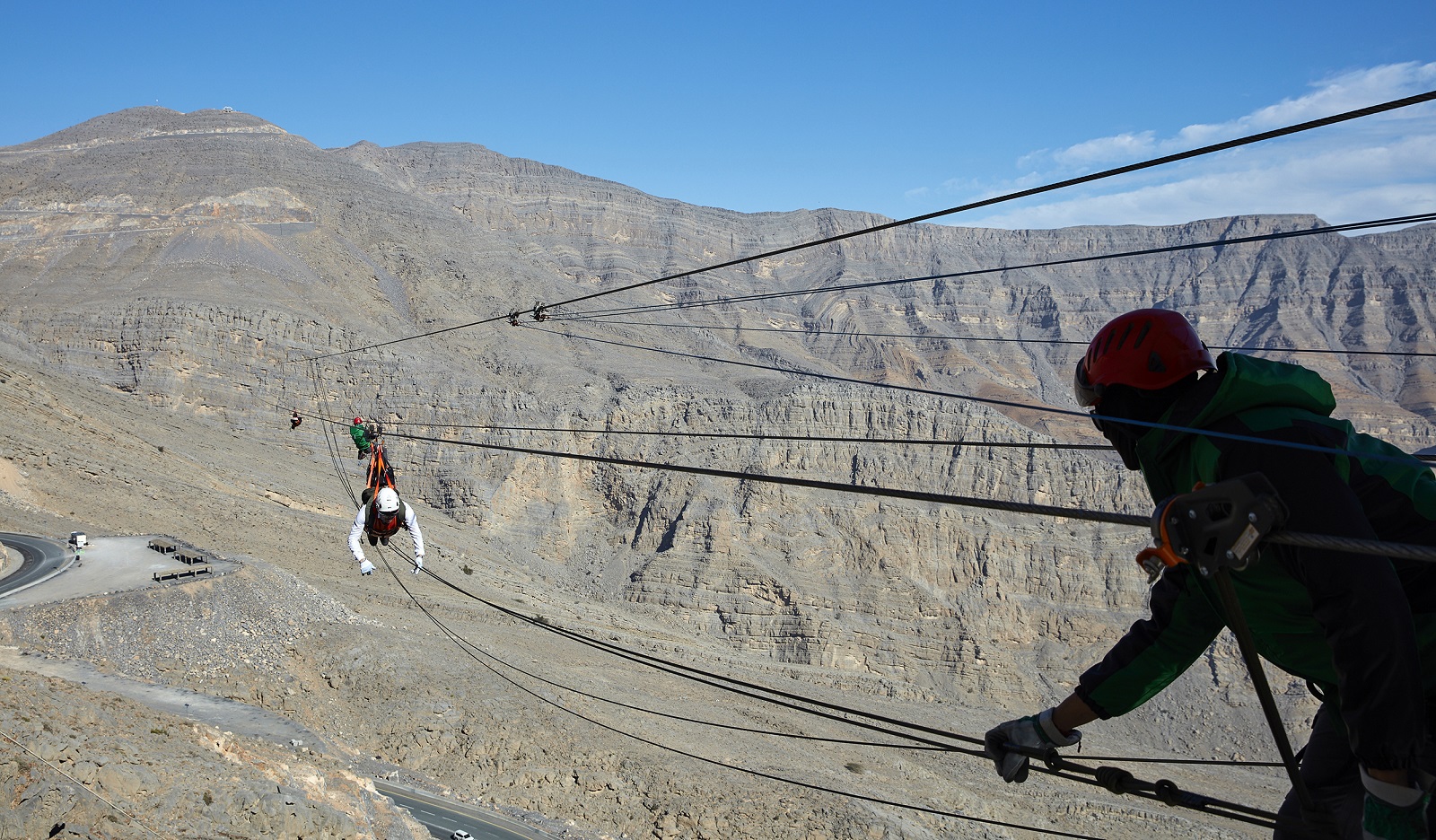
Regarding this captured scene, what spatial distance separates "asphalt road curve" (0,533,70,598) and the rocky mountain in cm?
293

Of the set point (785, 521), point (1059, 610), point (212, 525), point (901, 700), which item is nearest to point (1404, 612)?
point (212, 525)

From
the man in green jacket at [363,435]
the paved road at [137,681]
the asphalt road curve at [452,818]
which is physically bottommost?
the asphalt road curve at [452,818]

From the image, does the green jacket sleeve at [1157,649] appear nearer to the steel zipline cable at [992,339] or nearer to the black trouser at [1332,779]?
the black trouser at [1332,779]

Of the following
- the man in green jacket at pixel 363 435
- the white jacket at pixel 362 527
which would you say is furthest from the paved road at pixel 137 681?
the man in green jacket at pixel 363 435

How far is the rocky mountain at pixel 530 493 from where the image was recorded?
34250mm

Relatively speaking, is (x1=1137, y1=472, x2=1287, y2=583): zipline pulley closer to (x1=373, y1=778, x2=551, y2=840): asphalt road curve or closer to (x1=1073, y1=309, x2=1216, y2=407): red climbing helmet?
(x1=1073, y1=309, x2=1216, y2=407): red climbing helmet

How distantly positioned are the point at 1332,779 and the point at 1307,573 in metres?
1.52

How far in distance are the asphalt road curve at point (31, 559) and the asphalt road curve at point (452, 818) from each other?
12974mm

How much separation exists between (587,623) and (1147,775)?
30402 mm

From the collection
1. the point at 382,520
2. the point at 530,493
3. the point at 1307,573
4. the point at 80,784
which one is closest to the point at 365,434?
the point at 382,520

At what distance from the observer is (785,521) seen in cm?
7425

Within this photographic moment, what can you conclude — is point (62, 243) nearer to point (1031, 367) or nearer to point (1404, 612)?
point (1404, 612)

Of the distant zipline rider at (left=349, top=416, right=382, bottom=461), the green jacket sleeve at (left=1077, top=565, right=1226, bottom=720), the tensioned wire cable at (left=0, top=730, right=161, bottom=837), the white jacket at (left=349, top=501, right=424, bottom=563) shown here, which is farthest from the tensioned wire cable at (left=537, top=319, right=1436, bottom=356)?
the tensioned wire cable at (left=0, top=730, right=161, bottom=837)

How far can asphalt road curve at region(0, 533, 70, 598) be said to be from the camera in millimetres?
30875
